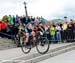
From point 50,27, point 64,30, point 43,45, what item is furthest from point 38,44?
point 64,30

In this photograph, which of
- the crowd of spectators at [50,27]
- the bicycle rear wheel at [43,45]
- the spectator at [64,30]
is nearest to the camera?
the bicycle rear wheel at [43,45]

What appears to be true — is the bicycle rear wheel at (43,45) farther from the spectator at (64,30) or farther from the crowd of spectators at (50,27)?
the spectator at (64,30)

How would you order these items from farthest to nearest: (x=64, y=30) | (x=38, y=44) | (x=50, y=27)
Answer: (x=64, y=30) → (x=50, y=27) → (x=38, y=44)

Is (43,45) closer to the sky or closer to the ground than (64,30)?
closer to the ground

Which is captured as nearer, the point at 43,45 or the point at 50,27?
the point at 43,45

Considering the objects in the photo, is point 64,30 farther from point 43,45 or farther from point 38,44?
point 43,45

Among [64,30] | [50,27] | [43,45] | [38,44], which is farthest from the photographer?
[64,30]

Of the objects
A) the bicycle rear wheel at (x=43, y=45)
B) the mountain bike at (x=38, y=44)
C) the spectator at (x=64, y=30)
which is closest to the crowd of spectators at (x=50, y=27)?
the spectator at (x=64, y=30)

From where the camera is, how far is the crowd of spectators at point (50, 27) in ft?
75.3

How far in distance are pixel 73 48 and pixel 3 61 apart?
332 inches

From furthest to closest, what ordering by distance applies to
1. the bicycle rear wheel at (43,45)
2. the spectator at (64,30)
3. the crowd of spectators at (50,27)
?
the spectator at (64,30)
the crowd of spectators at (50,27)
the bicycle rear wheel at (43,45)

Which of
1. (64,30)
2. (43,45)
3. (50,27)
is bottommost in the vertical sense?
(43,45)

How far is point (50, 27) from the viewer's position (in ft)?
81.7

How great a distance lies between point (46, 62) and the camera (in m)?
13.4
